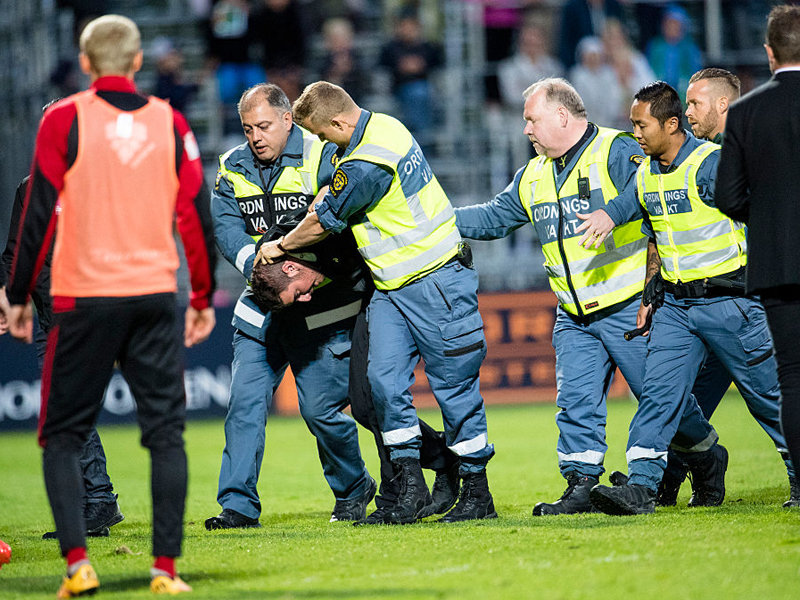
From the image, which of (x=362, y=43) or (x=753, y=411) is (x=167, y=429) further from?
(x=362, y=43)

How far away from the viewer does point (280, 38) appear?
572 inches

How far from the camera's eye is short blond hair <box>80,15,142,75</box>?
3.99 m

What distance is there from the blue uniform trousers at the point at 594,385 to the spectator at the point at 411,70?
30.3ft

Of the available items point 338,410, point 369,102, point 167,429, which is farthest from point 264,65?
point 167,429

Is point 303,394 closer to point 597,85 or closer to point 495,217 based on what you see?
point 495,217

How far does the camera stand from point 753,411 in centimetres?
577

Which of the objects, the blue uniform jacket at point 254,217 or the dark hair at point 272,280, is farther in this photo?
the blue uniform jacket at point 254,217

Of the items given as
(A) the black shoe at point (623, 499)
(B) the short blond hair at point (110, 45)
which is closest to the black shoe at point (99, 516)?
(A) the black shoe at point (623, 499)

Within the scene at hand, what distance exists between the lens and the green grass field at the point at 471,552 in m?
3.91

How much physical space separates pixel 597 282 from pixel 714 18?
424 inches

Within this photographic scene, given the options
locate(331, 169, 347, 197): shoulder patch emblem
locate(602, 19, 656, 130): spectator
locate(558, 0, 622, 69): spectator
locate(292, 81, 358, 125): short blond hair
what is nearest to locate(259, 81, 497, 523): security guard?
locate(292, 81, 358, 125): short blond hair

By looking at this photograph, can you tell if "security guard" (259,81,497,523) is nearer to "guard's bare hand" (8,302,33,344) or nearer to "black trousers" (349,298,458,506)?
"black trousers" (349,298,458,506)

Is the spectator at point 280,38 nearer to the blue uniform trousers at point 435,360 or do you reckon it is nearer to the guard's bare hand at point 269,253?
the guard's bare hand at point 269,253

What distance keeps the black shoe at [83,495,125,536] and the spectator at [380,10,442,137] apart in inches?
377
